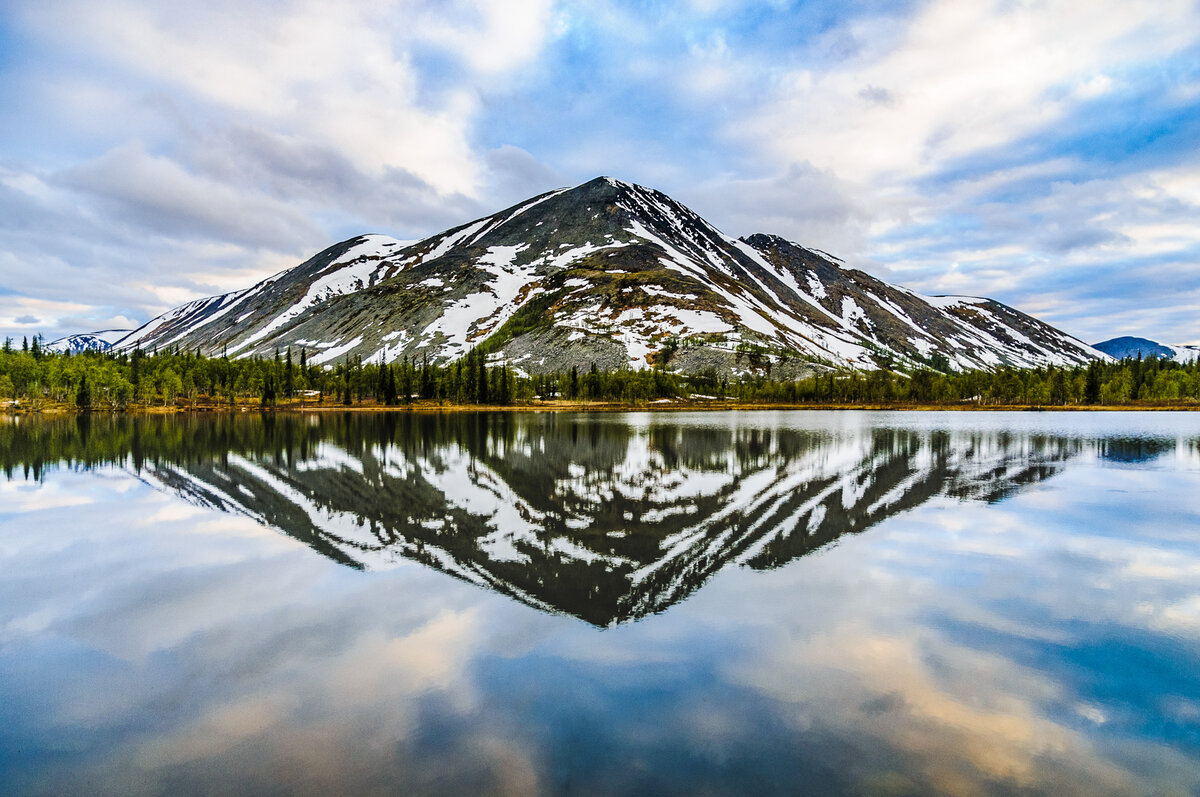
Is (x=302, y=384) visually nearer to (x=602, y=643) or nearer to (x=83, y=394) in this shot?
(x=83, y=394)

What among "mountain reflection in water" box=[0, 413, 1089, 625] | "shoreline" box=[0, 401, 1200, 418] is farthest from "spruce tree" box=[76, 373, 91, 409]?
"mountain reflection in water" box=[0, 413, 1089, 625]

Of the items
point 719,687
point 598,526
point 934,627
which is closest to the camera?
point 719,687

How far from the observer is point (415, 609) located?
51.5 feet

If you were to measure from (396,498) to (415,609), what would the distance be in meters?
16.5

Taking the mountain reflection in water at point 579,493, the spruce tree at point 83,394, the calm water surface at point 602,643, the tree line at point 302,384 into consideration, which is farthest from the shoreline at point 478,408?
the calm water surface at point 602,643

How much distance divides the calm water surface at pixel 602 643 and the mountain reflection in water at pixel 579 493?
236mm

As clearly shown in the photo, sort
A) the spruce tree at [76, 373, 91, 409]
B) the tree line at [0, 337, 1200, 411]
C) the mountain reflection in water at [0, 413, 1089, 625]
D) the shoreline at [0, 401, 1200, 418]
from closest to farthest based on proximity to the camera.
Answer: the mountain reflection in water at [0, 413, 1089, 625]
the spruce tree at [76, 373, 91, 409]
the shoreline at [0, 401, 1200, 418]
the tree line at [0, 337, 1200, 411]

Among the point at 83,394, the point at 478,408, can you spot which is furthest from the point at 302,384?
the point at 478,408

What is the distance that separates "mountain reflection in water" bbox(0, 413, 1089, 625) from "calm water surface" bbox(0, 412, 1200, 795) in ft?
0.77

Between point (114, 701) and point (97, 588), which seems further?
point (97, 588)

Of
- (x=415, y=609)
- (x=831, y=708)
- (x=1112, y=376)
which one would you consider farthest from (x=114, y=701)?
(x=1112, y=376)

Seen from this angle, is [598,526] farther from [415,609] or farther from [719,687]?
[719,687]

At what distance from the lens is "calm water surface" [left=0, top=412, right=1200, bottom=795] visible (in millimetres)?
9047

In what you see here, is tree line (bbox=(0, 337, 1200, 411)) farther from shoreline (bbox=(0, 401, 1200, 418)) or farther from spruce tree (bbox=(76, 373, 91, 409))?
shoreline (bbox=(0, 401, 1200, 418))
